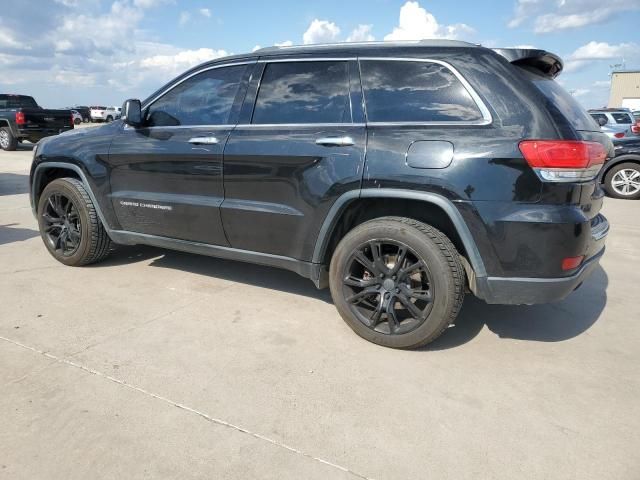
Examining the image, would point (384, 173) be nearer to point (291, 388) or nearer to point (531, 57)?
point (531, 57)

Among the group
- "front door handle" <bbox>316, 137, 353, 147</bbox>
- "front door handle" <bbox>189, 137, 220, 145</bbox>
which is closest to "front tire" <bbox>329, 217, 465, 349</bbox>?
"front door handle" <bbox>316, 137, 353, 147</bbox>

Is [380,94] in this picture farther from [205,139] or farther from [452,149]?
[205,139]

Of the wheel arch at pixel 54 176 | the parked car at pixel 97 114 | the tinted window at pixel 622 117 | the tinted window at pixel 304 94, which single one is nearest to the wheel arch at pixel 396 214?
the tinted window at pixel 304 94

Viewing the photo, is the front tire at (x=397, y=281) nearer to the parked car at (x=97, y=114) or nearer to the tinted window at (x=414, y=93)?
the tinted window at (x=414, y=93)

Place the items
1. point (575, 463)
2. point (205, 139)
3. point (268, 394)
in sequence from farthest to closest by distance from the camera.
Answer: point (205, 139), point (268, 394), point (575, 463)

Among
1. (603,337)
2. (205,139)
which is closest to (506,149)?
(603,337)

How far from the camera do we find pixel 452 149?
264cm

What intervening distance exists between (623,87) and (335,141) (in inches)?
3030

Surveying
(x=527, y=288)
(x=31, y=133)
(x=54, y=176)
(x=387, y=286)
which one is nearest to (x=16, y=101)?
(x=31, y=133)

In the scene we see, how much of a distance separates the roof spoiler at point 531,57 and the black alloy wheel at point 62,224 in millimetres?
3663

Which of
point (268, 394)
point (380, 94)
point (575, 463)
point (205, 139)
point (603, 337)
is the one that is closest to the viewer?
point (575, 463)

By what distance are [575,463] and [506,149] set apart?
152 cm

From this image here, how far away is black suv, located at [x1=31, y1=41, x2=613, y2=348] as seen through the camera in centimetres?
257

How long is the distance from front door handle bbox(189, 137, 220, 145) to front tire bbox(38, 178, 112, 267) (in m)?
1.34
